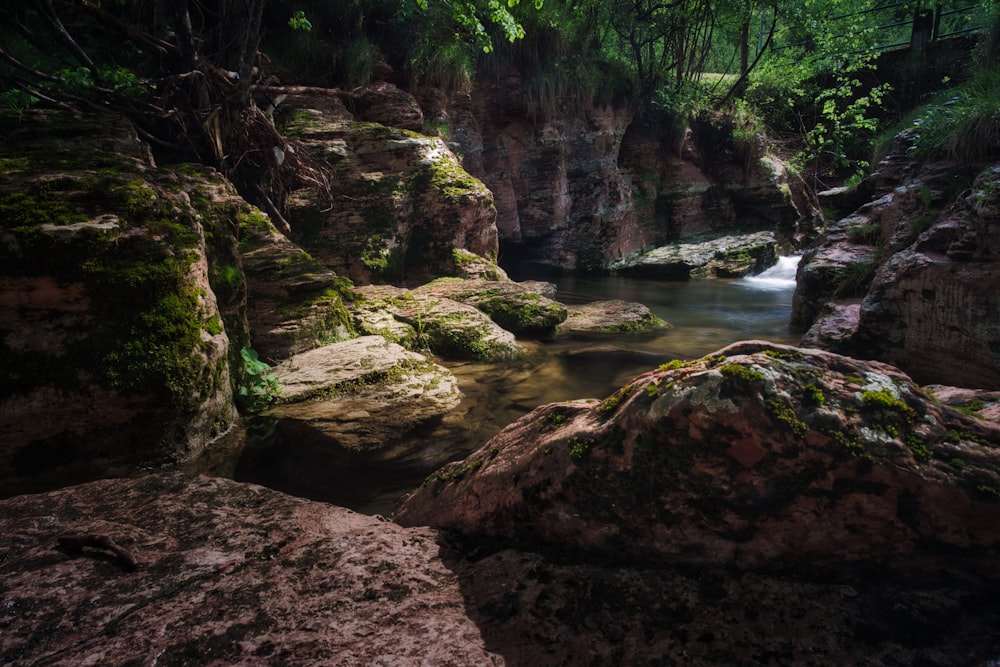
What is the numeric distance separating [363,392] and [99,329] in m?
1.94

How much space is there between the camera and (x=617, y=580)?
1.59m

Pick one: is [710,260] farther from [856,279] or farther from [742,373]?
[742,373]

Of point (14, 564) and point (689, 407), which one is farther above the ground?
point (689, 407)

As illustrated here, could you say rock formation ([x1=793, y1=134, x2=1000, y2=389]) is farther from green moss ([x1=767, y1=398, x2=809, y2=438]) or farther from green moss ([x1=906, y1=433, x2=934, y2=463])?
green moss ([x1=767, y1=398, x2=809, y2=438])

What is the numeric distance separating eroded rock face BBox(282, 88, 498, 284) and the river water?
119 inches

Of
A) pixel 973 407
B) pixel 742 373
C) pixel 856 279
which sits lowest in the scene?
pixel 973 407

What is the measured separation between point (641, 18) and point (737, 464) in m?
15.7

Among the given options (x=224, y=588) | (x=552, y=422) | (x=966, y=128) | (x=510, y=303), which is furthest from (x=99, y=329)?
(x=966, y=128)

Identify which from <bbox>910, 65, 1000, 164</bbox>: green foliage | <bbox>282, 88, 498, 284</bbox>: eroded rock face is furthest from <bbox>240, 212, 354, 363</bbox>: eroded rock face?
<bbox>910, 65, 1000, 164</bbox>: green foliage

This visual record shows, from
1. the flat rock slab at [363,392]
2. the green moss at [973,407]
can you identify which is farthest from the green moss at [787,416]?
the flat rock slab at [363,392]

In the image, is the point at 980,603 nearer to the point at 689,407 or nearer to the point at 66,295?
the point at 689,407

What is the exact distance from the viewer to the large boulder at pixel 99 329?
9.52 feet

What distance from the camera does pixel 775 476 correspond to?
5.19 feet

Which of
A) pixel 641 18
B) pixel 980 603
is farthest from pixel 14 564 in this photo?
pixel 641 18
